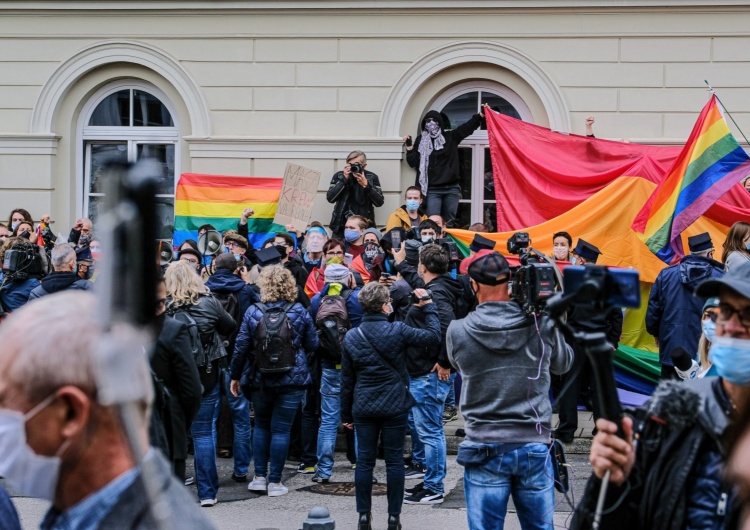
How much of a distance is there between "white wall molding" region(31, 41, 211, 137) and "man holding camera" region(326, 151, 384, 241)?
266 centimetres

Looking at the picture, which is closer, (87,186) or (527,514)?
(527,514)

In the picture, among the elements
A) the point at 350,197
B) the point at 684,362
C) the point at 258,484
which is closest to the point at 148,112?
the point at 350,197

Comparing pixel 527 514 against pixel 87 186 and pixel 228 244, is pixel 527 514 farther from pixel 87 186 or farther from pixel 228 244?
pixel 87 186

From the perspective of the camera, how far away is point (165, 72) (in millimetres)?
15422

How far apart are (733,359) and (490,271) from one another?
8.41 ft

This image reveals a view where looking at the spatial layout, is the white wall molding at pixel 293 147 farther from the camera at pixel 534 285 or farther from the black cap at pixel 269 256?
the camera at pixel 534 285

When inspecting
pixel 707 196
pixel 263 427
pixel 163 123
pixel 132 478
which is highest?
pixel 163 123

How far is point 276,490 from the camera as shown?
29.0ft

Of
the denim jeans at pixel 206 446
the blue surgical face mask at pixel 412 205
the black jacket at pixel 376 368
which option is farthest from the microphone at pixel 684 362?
the blue surgical face mask at pixel 412 205

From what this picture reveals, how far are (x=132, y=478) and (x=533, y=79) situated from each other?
1326 cm

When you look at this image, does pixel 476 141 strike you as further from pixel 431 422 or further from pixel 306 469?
pixel 431 422

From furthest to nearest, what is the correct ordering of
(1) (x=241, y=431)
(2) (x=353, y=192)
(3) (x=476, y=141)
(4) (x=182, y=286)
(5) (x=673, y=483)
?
(3) (x=476, y=141) → (2) (x=353, y=192) → (1) (x=241, y=431) → (4) (x=182, y=286) → (5) (x=673, y=483)

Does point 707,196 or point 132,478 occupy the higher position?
point 707,196

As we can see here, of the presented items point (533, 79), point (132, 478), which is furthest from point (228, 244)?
point (132, 478)
